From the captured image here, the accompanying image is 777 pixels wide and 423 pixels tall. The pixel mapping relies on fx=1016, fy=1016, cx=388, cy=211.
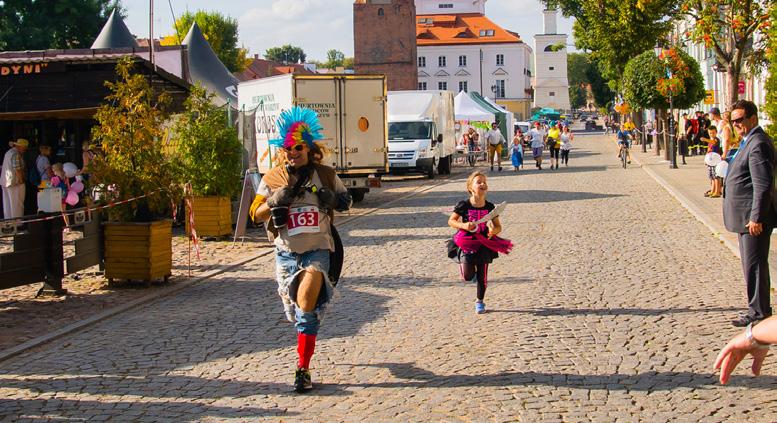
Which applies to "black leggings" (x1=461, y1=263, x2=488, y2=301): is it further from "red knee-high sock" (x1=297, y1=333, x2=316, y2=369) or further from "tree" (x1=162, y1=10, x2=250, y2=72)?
"tree" (x1=162, y1=10, x2=250, y2=72)

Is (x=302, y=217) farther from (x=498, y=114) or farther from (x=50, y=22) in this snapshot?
(x=50, y=22)

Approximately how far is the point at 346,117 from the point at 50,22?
33.3 meters

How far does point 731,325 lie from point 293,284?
3834 millimetres

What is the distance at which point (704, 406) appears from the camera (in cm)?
599

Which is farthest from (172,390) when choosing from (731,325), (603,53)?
(603,53)

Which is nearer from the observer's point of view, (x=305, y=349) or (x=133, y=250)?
(x=305, y=349)

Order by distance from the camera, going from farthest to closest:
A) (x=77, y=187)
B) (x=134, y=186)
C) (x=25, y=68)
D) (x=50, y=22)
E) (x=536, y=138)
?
1. (x=50, y=22)
2. (x=536, y=138)
3. (x=25, y=68)
4. (x=77, y=187)
5. (x=134, y=186)

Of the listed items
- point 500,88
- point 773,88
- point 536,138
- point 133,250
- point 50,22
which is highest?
point 500,88

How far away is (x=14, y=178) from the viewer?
18359mm

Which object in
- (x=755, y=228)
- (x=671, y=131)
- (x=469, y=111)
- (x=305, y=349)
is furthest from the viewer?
(x=469, y=111)

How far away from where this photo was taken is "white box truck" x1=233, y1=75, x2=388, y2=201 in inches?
906

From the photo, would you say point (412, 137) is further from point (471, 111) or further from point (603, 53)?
point (471, 111)

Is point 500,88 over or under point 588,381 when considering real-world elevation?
over

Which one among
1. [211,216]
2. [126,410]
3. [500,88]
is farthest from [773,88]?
[500,88]
